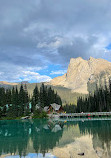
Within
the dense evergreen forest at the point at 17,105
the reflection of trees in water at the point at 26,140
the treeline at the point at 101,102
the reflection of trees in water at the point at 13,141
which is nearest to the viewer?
the reflection of trees in water at the point at 26,140

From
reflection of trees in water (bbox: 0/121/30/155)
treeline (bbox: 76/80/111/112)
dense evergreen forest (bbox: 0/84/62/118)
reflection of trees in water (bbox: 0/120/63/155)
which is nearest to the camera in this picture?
reflection of trees in water (bbox: 0/120/63/155)

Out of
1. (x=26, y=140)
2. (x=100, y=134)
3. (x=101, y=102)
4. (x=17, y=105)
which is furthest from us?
(x=101, y=102)

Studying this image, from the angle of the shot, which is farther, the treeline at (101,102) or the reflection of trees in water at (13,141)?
the treeline at (101,102)

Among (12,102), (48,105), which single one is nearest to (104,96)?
(48,105)

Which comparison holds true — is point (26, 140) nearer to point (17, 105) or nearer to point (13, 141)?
point (13, 141)

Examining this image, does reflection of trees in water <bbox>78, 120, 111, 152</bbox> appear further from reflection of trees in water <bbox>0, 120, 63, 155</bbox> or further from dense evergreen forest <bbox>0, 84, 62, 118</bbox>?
dense evergreen forest <bbox>0, 84, 62, 118</bbox>

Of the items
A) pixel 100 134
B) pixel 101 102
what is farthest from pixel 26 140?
pixel 101 102

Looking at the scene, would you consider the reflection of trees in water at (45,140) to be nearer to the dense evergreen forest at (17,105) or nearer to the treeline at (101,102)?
the dense evergreen forest at (17,105)

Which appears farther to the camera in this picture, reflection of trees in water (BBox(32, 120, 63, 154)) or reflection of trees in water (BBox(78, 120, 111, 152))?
reflection of trees in water (BBox(78, 120, 111, 152))

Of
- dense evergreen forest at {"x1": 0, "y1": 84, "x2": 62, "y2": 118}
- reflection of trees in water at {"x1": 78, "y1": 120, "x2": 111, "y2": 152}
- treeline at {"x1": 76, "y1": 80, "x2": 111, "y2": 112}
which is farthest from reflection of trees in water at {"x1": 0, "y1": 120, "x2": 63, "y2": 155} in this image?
treeline at {"x1": 76, "y1": 80, "x2": 111, "y2": 112}

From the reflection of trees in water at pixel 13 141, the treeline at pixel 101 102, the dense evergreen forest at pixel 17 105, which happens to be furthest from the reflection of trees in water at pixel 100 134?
the dense evergreen forest at pixel 17 105

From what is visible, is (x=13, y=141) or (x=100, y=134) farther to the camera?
(x=100, y=134)

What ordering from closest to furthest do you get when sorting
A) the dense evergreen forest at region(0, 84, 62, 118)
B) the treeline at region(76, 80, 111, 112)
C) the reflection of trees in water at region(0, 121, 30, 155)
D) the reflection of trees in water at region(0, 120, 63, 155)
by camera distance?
the reflection of trees in water at region(0, 120, 63, 155), the reflection of trees in water at region(0, 121, 30, 155), the dense evergreen forest at region(0, 84, 62, 118), the treeline at region(76, 80, 111, 112)

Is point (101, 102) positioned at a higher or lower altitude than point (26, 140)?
higher
